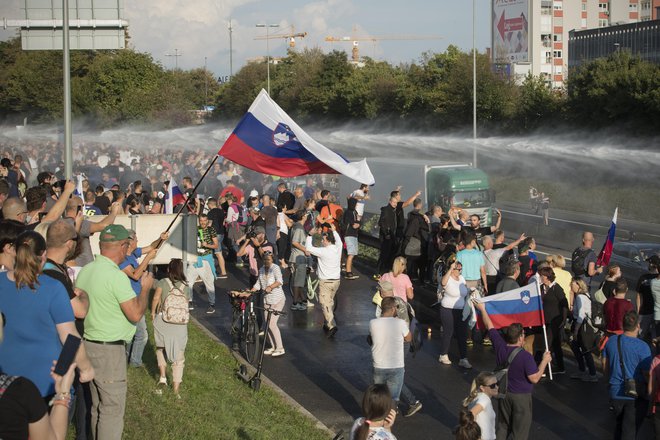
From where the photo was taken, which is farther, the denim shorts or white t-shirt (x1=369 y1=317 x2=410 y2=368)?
the denim shorts

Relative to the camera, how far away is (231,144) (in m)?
12.0

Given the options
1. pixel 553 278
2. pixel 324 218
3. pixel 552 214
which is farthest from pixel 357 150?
pixel 553 278

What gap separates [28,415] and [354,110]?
58874 millimetres

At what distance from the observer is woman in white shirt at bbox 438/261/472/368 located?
12.9 metres

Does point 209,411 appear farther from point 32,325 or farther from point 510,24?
point 510,24

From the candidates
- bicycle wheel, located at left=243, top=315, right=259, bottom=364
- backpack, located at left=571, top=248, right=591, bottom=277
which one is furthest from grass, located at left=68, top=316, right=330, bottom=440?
backpack, located at left=571, top=248, right=591, bottom=277

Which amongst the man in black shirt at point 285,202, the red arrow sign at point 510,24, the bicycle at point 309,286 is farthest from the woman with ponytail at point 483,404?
the red arrow sign at point 510,24

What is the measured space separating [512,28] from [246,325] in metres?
94.9

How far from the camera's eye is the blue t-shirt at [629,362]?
903cm

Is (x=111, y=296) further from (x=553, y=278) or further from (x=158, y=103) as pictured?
(x=158, y=103)

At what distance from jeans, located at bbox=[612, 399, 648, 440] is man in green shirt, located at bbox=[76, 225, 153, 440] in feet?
15.6

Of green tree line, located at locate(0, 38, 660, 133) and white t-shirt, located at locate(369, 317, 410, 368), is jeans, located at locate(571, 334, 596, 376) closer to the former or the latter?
white t-shirt, located at locate(369, 317, 410, 368)

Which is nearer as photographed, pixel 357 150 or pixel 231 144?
pixel 231 144

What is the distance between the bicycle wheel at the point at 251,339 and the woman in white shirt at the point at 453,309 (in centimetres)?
254
